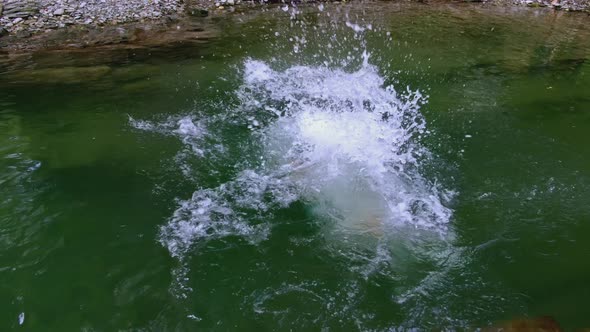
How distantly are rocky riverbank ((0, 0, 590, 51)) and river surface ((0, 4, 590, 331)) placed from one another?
1750 mm

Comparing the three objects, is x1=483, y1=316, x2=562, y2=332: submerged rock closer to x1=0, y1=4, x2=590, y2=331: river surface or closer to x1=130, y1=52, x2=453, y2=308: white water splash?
x1=0, y1=4, x2=590, y2=331: river surface

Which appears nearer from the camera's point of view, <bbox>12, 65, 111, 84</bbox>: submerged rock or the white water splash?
the white water splash

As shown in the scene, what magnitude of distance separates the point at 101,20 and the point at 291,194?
412 inches

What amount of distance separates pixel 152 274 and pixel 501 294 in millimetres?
3384

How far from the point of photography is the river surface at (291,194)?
379cm

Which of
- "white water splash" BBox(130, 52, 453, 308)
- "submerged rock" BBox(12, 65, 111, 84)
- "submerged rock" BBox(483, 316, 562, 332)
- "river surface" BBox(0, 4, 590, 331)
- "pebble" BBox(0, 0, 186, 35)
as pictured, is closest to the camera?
"submerged rock" BBox(483, 316, 562, 332)

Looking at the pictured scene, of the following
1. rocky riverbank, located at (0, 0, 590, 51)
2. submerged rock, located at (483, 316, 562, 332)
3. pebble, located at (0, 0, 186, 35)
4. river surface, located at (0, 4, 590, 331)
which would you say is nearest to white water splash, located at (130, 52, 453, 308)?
river surface, located at (0, 4, 590, 331)

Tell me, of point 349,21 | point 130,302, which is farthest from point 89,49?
point 130,302

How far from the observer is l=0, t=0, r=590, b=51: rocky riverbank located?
36.1ft

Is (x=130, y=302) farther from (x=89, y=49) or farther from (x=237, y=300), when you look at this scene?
(x=89, y=49)

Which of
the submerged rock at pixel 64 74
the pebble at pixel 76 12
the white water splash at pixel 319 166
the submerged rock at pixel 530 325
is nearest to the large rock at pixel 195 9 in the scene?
the pebble at pixel 76 12

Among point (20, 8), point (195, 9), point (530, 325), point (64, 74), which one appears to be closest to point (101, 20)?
point (20, 8)

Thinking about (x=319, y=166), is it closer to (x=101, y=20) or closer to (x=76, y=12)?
(x=101, y=20)

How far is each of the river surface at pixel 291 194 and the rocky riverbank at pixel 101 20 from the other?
1.75m
